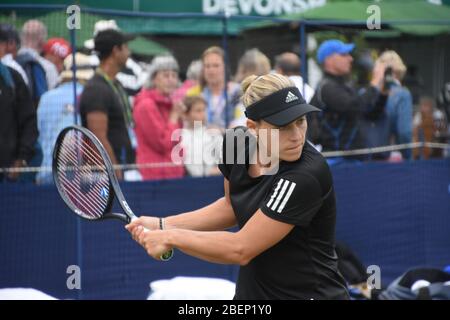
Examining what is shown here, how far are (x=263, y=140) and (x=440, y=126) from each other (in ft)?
19.6

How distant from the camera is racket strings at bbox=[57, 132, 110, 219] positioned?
491 cm

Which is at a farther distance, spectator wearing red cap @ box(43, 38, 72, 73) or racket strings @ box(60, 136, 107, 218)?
spectator wearing red cap @ box(43, 38, 72, 73)

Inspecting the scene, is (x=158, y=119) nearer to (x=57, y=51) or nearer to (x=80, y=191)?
(x=57, y=51)

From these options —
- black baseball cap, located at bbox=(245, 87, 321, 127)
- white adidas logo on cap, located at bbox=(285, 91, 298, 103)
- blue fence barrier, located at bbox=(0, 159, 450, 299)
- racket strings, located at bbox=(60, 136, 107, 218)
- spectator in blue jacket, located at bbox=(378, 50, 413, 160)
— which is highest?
spectator in blue jacket, located at bbox=(378, 50, 413, 160)

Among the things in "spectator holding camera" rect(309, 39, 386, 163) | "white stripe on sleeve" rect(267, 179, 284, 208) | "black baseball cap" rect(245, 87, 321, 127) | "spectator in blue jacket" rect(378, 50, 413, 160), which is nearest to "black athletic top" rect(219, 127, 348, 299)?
"white stripe on sleeve" rect(267, 179, 284, 208)

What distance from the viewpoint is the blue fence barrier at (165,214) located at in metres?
7.16

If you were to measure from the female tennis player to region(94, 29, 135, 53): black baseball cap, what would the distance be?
311 cm

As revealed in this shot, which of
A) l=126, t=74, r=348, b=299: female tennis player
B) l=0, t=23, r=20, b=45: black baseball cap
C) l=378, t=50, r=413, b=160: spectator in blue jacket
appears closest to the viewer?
l=126, t=74, r=348, b=299: female tennis player

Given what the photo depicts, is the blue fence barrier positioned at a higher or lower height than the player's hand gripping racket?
lower

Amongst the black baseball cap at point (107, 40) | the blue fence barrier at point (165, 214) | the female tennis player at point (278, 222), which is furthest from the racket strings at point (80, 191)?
the black baseball cap at point (107, 40)

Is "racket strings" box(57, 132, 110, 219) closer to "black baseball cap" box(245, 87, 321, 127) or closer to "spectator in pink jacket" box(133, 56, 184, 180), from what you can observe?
"black baseball cap" box(245, 87, 321, 127)

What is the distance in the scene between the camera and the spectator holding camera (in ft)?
27.6

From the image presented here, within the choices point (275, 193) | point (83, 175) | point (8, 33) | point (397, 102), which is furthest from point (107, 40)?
point (275, 193)

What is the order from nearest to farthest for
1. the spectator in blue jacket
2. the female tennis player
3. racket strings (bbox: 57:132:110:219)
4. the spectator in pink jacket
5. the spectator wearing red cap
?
the female tennis player → racket strings (bbox: 57:132:110:219) → the spectator wearing red cap → the spectator in pink jacket → the spectator in blue jacket
